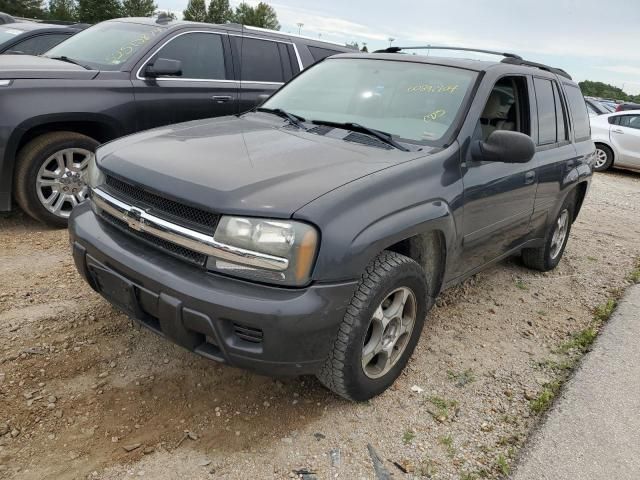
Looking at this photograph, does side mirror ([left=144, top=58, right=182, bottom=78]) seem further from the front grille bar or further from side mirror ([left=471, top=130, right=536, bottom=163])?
side mirror ([left=471, top=130, right=536, bottom=163])

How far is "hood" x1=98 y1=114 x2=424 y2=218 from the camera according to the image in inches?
86.1

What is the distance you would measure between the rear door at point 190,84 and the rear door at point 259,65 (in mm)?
109

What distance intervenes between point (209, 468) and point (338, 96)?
92.8 inches

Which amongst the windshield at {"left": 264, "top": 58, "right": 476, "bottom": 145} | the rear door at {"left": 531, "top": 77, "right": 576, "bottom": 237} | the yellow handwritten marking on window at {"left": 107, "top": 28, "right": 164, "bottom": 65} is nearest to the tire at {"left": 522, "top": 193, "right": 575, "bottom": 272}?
the rear door at {"left": 531, "top": 77, "right": 576, "bottom": 237}

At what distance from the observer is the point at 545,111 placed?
4035mm

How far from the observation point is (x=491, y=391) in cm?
299

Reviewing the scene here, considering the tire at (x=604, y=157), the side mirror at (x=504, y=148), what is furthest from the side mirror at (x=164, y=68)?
the tire at (x=604, y=157)

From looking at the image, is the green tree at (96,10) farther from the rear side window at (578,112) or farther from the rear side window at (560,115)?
the rear side window at (560,115)

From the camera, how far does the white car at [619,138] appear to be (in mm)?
11867

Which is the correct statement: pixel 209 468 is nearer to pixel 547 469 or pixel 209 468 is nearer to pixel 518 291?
pixel 547 469

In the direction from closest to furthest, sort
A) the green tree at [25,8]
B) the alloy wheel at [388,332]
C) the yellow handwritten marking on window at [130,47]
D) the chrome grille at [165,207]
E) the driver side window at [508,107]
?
the chrome grille at [165,207], the alloy wheel at [388,332], the driver side window at [508,107], the yellow handwritten marking on window at [130,47], the green tree at [25,8]

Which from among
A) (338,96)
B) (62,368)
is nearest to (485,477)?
(62,368)

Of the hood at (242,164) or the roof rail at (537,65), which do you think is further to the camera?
the roof rail at (537,65)

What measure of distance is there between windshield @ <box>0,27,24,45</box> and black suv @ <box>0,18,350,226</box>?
6.80ft
